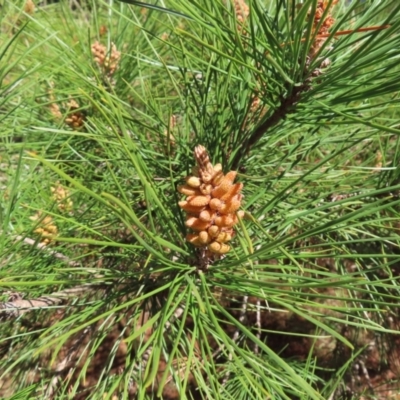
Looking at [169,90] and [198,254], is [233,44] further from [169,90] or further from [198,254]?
[169,90]

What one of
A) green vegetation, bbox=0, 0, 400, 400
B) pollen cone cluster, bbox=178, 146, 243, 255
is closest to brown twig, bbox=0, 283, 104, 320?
green vegetation, bbox=0, 0, 400, 400

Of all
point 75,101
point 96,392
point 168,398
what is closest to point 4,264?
point 96,392

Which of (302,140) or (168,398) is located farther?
(168,398)

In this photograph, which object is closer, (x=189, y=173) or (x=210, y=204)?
(x=210, y=204)

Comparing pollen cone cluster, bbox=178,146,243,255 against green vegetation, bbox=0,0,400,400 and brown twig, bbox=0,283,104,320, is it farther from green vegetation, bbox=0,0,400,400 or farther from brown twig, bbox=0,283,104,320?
brown twig, bbox=0,283,104,320

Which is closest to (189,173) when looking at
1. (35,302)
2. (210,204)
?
(210,204)

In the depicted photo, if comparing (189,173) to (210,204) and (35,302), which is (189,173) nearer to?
(210,204)

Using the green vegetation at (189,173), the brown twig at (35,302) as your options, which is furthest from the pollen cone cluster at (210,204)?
the brown twig at (35,302)
